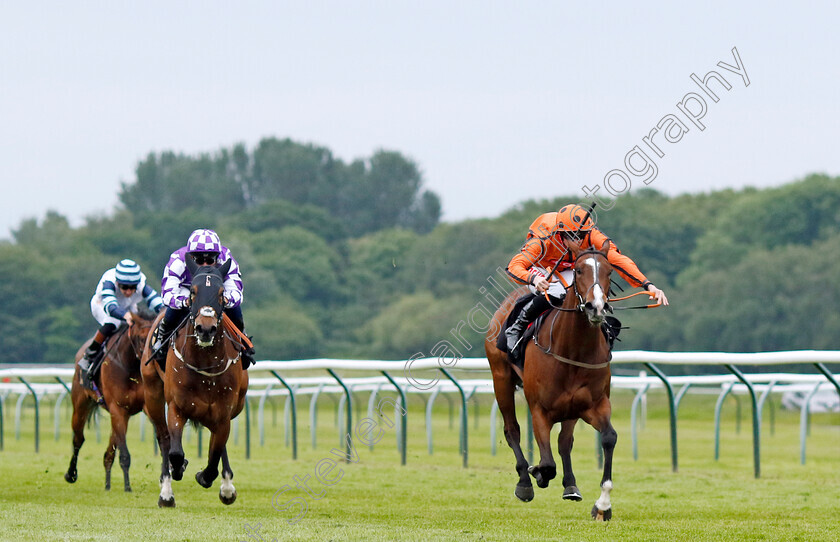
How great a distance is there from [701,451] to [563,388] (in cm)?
907

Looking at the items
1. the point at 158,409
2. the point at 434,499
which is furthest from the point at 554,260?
the point at 158,409

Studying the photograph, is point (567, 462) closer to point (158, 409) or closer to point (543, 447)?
point (543, 447)

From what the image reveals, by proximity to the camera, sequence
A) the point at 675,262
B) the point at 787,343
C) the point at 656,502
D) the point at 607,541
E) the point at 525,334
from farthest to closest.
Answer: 1. the point at 675,262
2. the point at 787,343
3. the point at 656,502
4. the point at 525,334
5. the point at 607,541

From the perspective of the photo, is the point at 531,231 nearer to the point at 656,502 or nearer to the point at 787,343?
the point at 656,502

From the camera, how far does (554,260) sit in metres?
8.47

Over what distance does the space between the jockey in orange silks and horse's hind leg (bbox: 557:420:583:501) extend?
692mm

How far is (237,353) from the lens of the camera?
29.1 feet

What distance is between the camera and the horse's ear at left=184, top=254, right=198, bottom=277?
341 inches

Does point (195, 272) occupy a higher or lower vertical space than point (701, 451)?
higher

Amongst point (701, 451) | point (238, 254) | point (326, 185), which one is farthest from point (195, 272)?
point (326, 185)

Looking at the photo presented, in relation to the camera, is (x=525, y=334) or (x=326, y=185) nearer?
(x=525, y=334)

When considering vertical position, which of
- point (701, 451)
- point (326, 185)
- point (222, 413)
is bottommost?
point (701, 451)

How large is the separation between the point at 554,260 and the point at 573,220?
49 cm

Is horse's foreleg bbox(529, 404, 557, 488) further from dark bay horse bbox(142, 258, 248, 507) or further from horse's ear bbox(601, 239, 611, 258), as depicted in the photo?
dark bay horse bbox(142, 258, 248, 507)
